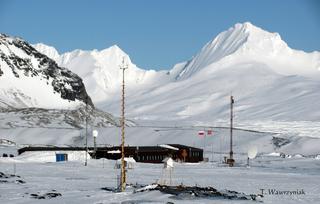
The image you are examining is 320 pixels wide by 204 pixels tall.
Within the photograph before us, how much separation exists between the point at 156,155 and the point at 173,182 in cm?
4739

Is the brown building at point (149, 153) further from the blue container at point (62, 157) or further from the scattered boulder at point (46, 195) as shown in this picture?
the scattered boulder at point (46, 195)

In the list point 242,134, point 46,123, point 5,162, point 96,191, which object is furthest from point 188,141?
point 96,191

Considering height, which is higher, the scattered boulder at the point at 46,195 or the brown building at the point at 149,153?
the brown building at the point at 149,153

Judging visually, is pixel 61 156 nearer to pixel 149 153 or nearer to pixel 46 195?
pixel 149 153

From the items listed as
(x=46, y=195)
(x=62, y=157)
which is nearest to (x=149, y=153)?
(x=62, y=157)

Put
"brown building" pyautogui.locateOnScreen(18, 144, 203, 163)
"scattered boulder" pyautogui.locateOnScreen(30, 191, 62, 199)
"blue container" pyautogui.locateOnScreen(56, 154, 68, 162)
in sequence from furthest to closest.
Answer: "brown building" pyautogui.locateOnScreen(18, 144, 203, 163) < "blue container" pyautogui.locateOnScreen(56, 154, 68, 162) < "scattered boulder" pyautogui.locateOnScreen(30, 191, 62, 199)

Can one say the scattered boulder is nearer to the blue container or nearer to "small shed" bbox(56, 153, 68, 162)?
the blue container

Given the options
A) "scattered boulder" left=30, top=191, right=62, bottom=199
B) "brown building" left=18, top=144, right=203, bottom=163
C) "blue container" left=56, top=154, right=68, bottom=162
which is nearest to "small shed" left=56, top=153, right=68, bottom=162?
"blue container" left=56, top=154, right=68, bottom=162

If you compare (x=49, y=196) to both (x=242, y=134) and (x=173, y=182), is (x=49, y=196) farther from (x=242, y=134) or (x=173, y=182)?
(x=242, y=134)

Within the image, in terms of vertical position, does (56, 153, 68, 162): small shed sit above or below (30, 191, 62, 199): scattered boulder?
above

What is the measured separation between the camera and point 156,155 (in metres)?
96.4

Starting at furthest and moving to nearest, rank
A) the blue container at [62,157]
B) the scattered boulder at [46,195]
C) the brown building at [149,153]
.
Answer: the brown building at [149,153]
the blue container at [62,157]
the scattered boulder at [46,195]

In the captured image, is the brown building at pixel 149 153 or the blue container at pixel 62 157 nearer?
the blue container at pixel 62 157

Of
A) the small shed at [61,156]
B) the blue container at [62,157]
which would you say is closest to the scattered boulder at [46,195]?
the blue container at [62,157]
